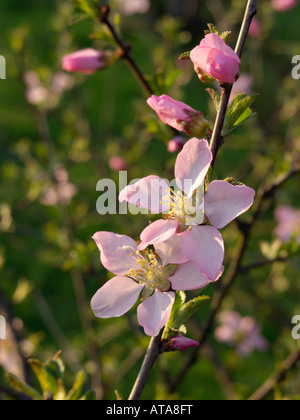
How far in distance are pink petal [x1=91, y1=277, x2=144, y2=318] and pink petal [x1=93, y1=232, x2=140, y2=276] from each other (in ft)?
0.07

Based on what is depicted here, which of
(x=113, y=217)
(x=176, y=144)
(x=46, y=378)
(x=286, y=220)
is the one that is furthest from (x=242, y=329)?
(x=46, y=378)

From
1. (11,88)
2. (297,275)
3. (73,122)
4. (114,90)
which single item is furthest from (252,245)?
(11,88)

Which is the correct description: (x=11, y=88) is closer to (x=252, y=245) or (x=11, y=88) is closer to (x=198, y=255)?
(x=252, y=245)

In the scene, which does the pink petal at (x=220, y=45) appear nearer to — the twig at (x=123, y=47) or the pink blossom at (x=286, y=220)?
the twig at (x=123, y=47)

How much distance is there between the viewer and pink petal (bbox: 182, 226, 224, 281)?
0.54 metres

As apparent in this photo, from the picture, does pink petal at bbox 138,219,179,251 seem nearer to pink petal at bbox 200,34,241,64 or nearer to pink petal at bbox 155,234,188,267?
pink petal at bbox 155,234,188,267

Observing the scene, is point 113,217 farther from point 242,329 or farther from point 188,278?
point 188,278

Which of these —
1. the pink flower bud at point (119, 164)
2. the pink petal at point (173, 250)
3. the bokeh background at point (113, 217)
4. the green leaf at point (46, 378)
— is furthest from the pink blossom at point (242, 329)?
the pink petal at point (173, 250)

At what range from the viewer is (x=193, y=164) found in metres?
0.61

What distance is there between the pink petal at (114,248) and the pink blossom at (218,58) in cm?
24

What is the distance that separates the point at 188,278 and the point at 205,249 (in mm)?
63

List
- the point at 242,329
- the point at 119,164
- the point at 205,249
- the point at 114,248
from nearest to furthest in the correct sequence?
the point at 205,249
the point at 114,248
the point at 119,164
the point at 242,329

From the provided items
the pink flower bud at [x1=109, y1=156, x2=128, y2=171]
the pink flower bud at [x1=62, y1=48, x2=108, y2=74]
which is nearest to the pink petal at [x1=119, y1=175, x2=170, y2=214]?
the pink flower bud at [x1=62, y1=48, x2=108, y2=74]

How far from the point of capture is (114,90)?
4.30 m
